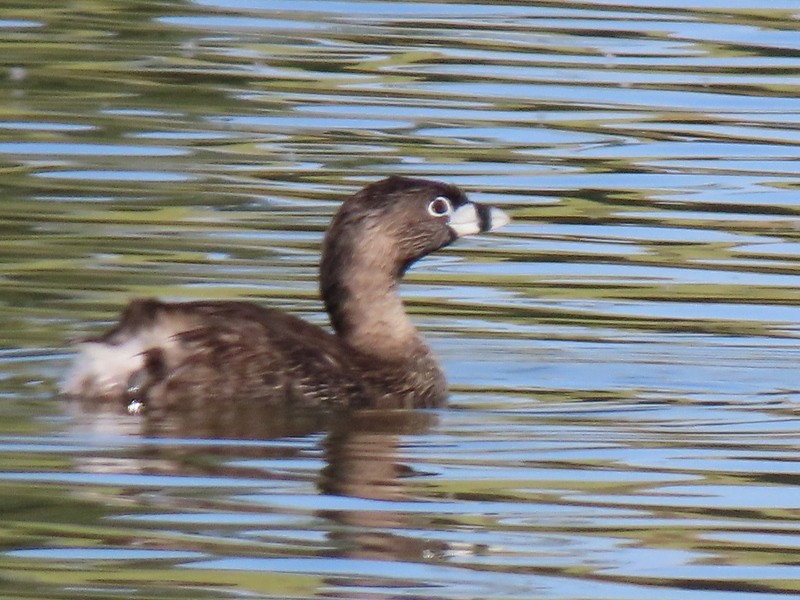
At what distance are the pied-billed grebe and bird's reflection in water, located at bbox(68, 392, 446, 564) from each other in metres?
0.08

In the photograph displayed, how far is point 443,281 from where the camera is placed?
38.4ft

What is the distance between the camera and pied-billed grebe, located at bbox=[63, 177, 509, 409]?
9.17 meters

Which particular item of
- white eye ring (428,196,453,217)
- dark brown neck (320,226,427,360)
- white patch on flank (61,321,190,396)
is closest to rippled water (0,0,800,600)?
white patch on flank (61,321,190,396)

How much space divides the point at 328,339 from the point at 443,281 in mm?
2001

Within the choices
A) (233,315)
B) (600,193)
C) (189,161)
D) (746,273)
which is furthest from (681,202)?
(233,315)

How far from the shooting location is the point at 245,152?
14.0 metres

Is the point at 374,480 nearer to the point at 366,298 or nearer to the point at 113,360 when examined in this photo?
the point at 113,360

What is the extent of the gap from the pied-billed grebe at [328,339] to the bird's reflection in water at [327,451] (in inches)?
3.3

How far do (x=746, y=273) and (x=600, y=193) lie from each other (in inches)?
70.7

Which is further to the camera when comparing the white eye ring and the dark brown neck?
the white eye ring

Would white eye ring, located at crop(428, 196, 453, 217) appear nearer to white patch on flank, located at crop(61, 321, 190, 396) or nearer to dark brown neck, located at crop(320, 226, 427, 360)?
dark brown neck, located at crop(320, 226, 427, 360)

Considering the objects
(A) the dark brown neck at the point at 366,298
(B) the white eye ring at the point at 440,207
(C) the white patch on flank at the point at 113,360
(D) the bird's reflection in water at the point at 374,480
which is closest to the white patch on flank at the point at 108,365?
(C) the white patch on flank at the point at 113,360

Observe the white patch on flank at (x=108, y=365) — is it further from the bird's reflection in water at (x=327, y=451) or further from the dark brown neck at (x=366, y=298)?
the dark brown neck at (x=366, y=298)

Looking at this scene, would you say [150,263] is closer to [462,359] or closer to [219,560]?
[462,359]
